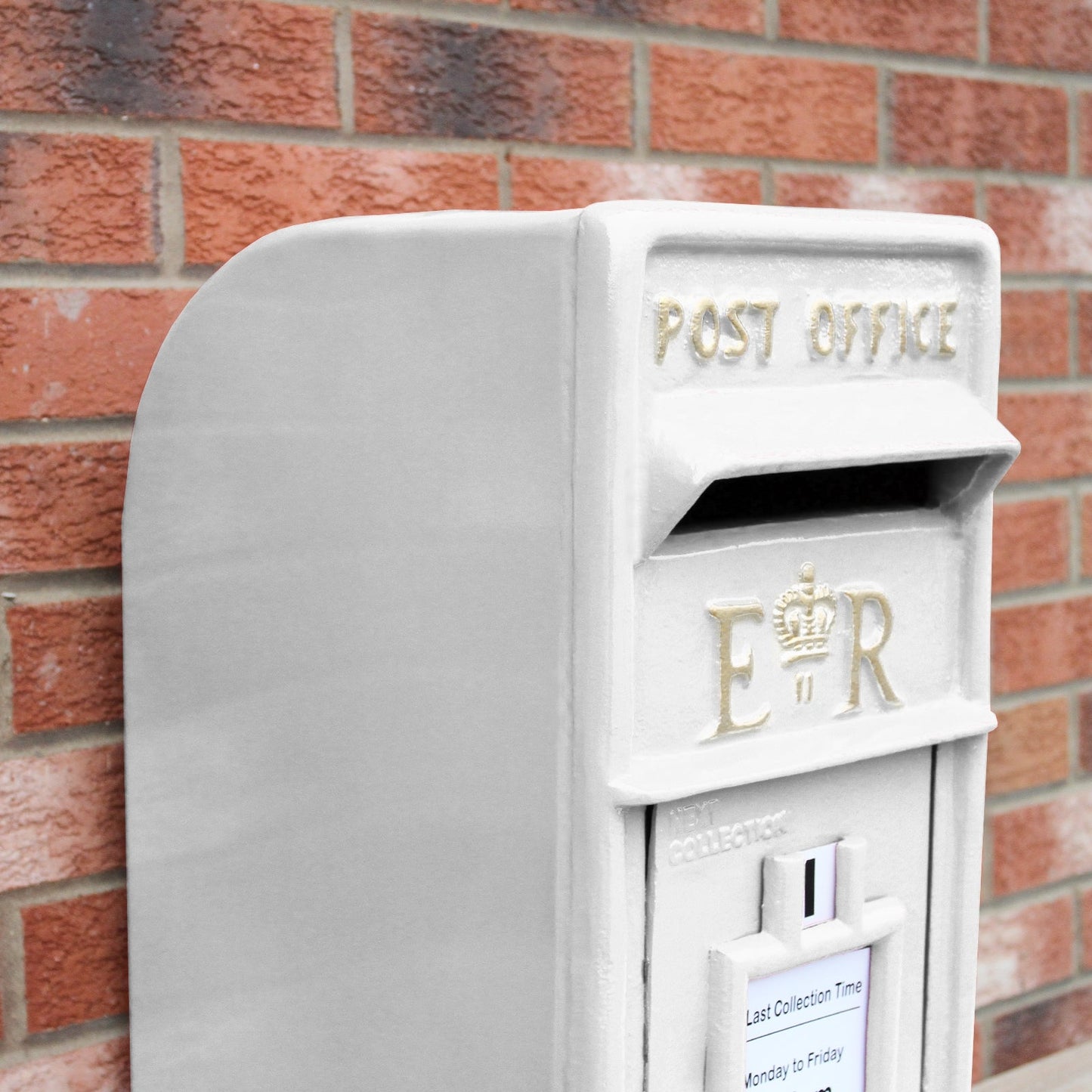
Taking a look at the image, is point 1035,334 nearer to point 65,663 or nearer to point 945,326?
point 945,326

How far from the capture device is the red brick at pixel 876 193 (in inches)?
57.3

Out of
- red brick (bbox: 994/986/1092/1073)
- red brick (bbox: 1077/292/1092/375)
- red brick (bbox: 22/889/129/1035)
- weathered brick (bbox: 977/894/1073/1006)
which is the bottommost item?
red brick (bbox: 994/986/1092/1073)

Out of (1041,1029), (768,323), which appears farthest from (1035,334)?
(768,323)

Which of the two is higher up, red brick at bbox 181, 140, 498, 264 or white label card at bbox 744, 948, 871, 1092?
red brick at bbox 181, 140, 498, 264

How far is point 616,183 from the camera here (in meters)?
1.34

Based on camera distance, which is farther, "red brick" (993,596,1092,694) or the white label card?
"red brick" (993,596,1092,694)

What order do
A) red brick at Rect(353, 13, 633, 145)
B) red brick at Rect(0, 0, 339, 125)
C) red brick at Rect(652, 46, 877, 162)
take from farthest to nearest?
red brick at Rect(652, 46, 877, 162), red brick at Rect(353, 13, 633, 145), red brick at Rect(0, 0, 339, 125)

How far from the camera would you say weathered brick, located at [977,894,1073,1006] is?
5.42 ft

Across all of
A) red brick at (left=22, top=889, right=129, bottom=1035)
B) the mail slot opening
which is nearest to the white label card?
the mail slot opening

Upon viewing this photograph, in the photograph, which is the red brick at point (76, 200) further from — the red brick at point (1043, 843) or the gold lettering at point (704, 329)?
the red brick at point (1043, 843)

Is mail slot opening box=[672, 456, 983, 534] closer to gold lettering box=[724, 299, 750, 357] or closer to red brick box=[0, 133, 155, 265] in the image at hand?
gold lettering box=[724, 299, 750, 357]

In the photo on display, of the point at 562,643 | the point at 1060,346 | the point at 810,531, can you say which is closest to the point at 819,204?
the point at 1060,346

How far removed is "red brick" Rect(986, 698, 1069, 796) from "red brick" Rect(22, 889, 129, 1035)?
3.12 feet

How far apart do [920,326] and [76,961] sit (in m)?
0.79
